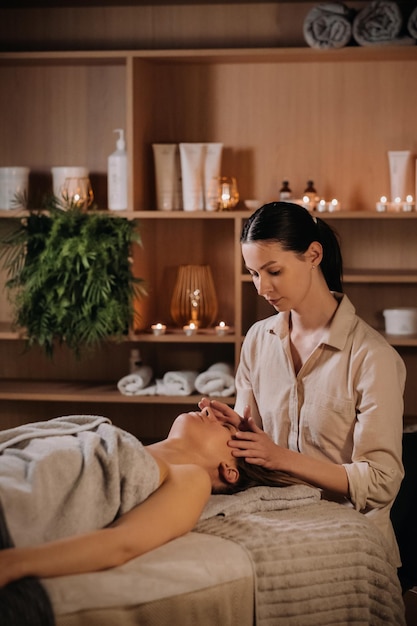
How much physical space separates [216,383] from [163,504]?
1.87 m

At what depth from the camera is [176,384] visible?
3676 millimetres

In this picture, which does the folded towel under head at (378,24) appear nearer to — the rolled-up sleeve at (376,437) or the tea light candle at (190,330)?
the tea light candle at (190,330)

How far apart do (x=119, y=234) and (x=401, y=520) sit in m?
1.62

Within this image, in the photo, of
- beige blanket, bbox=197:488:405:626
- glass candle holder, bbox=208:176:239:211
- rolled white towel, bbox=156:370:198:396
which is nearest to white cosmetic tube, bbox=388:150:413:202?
glass candle holder, bbox=208:176:239:211

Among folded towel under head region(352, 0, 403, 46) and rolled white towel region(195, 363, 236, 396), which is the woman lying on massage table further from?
folded towel under head region(352, 0, 403, 46)

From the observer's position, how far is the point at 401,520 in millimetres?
2570

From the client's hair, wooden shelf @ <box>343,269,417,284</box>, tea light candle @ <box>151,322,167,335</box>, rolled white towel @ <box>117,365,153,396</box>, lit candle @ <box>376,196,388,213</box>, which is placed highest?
lit candle @ <box>376,196,388,213</box>

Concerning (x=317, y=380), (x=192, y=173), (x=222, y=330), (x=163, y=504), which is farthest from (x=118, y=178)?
(x=163, y=504)

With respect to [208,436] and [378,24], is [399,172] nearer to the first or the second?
[378,24]

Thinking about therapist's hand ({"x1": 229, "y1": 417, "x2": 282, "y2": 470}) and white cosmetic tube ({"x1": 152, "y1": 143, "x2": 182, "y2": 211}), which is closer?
therapist's hand ({"x1": 229, "y1": 417, "x2": 282, "y2": 470})

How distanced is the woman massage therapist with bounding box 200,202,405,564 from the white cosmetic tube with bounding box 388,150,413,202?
4.36 ft

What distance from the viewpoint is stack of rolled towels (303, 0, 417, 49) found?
3512 mm

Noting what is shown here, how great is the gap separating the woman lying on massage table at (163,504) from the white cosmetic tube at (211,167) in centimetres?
163

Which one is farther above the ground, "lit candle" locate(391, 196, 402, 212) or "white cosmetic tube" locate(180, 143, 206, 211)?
"white cosmetic tube" locate(180, 143, 206, 211)
